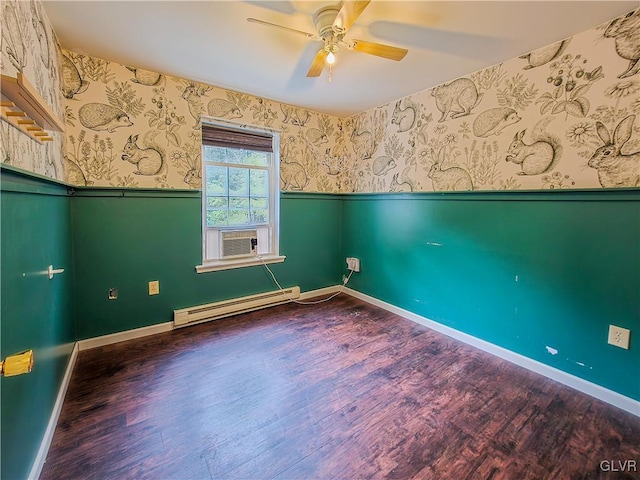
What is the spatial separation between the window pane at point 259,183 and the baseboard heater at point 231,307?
1142mm

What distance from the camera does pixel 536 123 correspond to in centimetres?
204

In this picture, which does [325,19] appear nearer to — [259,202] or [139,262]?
[259,202]

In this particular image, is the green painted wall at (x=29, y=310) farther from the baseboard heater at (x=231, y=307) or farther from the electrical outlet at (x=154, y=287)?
the baseboard heater at (x=231, y=307)

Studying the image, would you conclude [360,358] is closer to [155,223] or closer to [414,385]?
[414,385]

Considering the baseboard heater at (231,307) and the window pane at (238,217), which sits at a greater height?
the window pane at (238,217)

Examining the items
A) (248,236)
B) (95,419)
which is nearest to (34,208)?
(95,419)

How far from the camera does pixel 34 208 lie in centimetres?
132

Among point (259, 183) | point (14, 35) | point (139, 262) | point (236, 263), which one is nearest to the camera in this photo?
point (14, 35)

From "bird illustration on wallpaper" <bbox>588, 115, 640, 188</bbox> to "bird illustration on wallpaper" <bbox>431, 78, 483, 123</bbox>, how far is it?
887 mm

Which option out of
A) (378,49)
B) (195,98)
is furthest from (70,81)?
(378,49)

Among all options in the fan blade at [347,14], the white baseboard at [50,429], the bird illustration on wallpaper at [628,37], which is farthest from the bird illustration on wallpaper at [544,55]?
the white baseboard at [50,429]

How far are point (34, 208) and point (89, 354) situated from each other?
4.91ft

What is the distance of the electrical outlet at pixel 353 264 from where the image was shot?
11.9 ft

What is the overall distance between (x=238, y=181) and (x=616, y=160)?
3.00 meters
